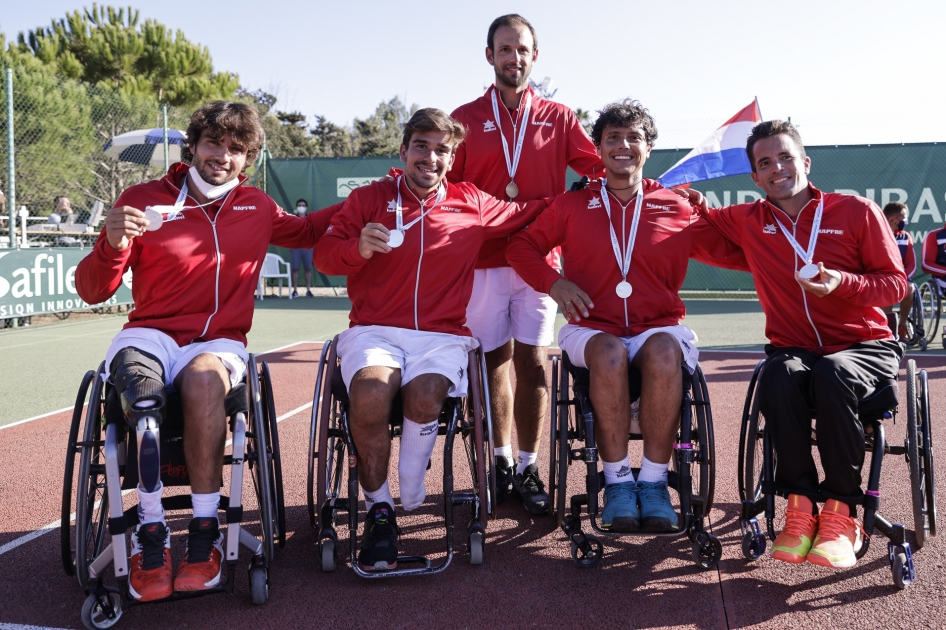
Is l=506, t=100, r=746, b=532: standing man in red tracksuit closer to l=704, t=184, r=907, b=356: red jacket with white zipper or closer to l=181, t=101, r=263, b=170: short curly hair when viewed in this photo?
l=704, t=184, r=907, b=356: red jacket with white zipper

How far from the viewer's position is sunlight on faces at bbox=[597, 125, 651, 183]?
3.17 meters

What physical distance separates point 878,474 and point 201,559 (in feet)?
7.21

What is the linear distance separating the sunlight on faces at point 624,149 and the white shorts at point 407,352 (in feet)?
2.93

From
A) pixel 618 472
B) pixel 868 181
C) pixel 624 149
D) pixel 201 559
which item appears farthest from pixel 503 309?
pixel 868 181

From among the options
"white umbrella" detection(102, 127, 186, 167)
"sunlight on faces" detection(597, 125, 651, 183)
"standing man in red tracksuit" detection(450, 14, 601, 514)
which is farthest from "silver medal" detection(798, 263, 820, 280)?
"white umbrella" detection(102, 127, 186, 167)

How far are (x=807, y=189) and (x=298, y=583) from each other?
7.78 ft

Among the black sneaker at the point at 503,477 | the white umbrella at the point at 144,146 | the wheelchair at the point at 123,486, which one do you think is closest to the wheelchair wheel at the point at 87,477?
the wheelchair at the point at 123,486

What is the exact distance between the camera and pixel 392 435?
289cm

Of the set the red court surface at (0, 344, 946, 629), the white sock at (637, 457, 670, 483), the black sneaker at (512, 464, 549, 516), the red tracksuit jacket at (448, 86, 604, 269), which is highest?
the red tracksuit jacket at (448, 86, 604, 269)

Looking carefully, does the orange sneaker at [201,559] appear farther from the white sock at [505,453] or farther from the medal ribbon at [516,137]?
the medal ribbon at [516,137]

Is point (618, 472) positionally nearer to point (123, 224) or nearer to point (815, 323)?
point (815, 323)

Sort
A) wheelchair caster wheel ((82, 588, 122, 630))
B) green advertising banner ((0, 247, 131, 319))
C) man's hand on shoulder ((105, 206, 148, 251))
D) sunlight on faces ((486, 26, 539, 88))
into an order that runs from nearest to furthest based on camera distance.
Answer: wheelchair caster wheel ((82, 588, 122, 630)), man's hand on shoulder ((105, 206, 148, 251)), sunlight on faces ((486, 26, 539, 88)), green advertising banner ((0, 247, 131, 319))

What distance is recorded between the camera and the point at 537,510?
340 cm

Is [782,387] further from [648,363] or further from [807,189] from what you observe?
[807,189]
